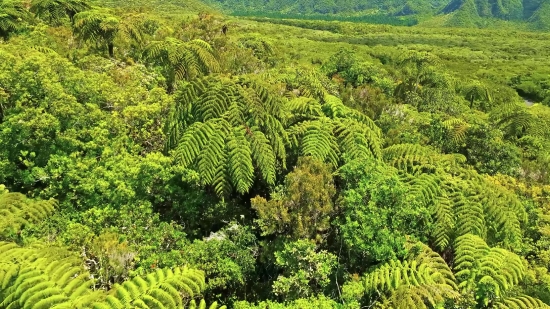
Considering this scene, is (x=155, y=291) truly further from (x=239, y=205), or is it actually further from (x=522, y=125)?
(x=522, y=125)

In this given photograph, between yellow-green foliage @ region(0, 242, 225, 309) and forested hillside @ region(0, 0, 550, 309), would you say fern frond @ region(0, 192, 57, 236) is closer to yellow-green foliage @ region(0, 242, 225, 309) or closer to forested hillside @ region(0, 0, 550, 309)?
forested hillside @ region(0, 0, 550, 309)

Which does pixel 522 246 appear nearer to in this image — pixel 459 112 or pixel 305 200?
pixel 305 200

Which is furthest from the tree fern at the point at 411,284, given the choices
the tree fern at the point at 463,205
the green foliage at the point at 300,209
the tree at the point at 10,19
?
the tree at the point at 10,19

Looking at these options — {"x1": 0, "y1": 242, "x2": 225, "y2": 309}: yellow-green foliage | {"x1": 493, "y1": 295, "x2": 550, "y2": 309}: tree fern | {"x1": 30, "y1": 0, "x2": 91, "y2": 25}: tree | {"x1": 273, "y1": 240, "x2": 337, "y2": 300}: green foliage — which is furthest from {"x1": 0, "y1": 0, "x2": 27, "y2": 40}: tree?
{"x1": 493, "y1": 295, "x2": 550, "y2": 309}: tree fern

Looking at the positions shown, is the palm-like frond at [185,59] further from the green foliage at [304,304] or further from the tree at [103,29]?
the green foliage at [304,304]

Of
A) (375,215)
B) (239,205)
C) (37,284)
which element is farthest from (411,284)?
(37,284)
